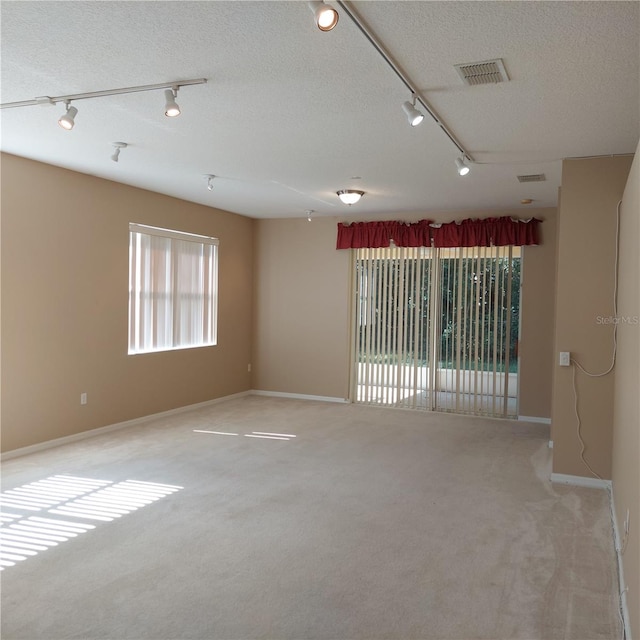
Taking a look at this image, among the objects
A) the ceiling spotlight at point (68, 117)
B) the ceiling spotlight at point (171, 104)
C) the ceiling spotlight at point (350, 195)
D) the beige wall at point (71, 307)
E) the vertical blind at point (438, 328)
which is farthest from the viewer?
the vertical blind at point (438, 328)

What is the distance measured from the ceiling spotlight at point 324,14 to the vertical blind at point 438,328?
216 inches

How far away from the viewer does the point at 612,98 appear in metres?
3.30

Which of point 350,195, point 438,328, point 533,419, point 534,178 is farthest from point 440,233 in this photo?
point 533,419

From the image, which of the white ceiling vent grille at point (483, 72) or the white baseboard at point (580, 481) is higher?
the white ceiling vent grille at point (483, 72)

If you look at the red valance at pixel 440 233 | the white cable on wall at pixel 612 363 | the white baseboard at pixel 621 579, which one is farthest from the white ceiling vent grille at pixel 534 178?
the white baseboard at pixel 621 579

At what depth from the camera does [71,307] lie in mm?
5590

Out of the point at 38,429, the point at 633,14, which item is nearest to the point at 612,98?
the point at 633,14

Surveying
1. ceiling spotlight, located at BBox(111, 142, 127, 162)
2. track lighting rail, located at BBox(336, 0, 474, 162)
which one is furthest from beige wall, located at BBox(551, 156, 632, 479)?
ceiling spotlight, located at BBox(111, 142, 127, 162)

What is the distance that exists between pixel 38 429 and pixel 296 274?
4236 millimetres

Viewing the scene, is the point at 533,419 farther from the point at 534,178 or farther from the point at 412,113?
the point at 412,113

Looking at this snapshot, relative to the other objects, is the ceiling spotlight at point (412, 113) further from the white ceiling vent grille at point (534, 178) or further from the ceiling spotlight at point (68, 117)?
the white ceiling vent grille at point (534, 178)

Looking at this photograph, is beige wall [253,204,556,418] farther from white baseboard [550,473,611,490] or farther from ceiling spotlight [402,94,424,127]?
ceiling spotlight [402,94,424,127]

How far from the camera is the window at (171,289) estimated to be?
6496mm

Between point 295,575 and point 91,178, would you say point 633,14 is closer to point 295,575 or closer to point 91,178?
point 295,575
